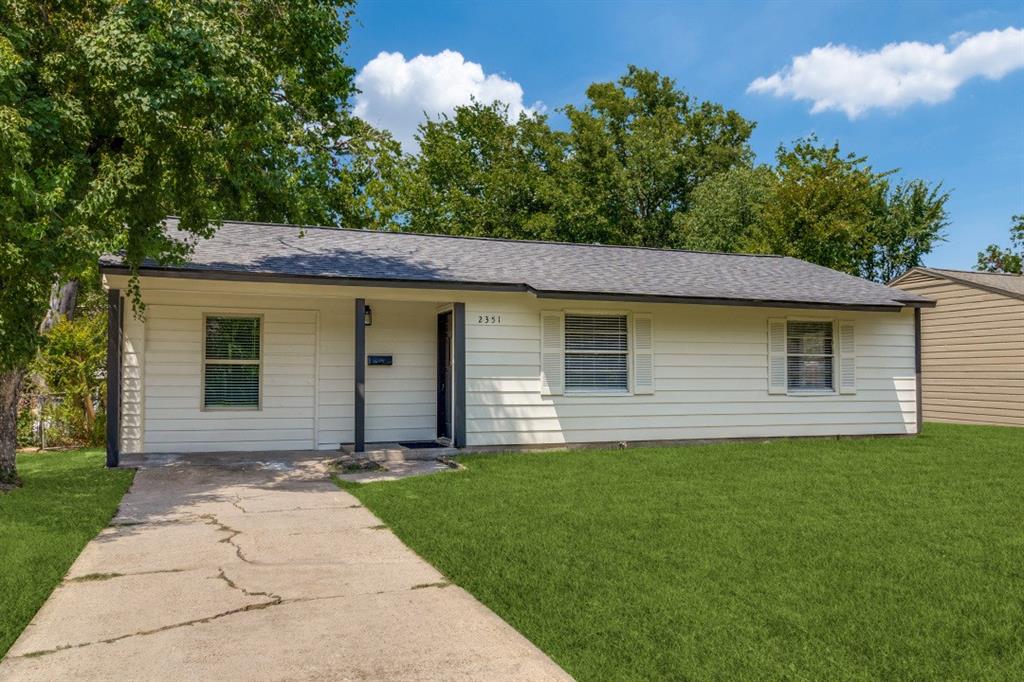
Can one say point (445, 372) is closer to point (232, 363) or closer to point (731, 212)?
point (232, 363)

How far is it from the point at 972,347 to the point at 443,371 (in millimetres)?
12518

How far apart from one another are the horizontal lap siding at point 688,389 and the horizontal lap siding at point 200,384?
2485 mm

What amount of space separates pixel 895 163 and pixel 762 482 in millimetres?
23056

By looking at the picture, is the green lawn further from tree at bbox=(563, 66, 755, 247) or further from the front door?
tree at bbox=(563, 66, 755, 247)

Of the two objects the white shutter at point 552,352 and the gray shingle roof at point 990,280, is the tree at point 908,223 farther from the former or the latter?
Answer: the white shutter at point 552,352

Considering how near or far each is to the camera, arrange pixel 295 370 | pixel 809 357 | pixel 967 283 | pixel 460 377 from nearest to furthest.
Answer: pixel 460 377, pixel 295 370, pixel 809 357, pixel 967 283

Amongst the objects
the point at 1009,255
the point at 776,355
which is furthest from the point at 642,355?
the point at 1009,255

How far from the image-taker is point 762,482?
7.64 m

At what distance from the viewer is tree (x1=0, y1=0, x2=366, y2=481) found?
603 centimetres

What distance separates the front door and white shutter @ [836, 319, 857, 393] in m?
6.81

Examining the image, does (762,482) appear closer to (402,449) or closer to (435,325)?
(402,449)

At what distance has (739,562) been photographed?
4438 mm

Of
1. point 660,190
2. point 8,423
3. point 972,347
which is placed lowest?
point 8,423

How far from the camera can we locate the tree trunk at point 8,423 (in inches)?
293
